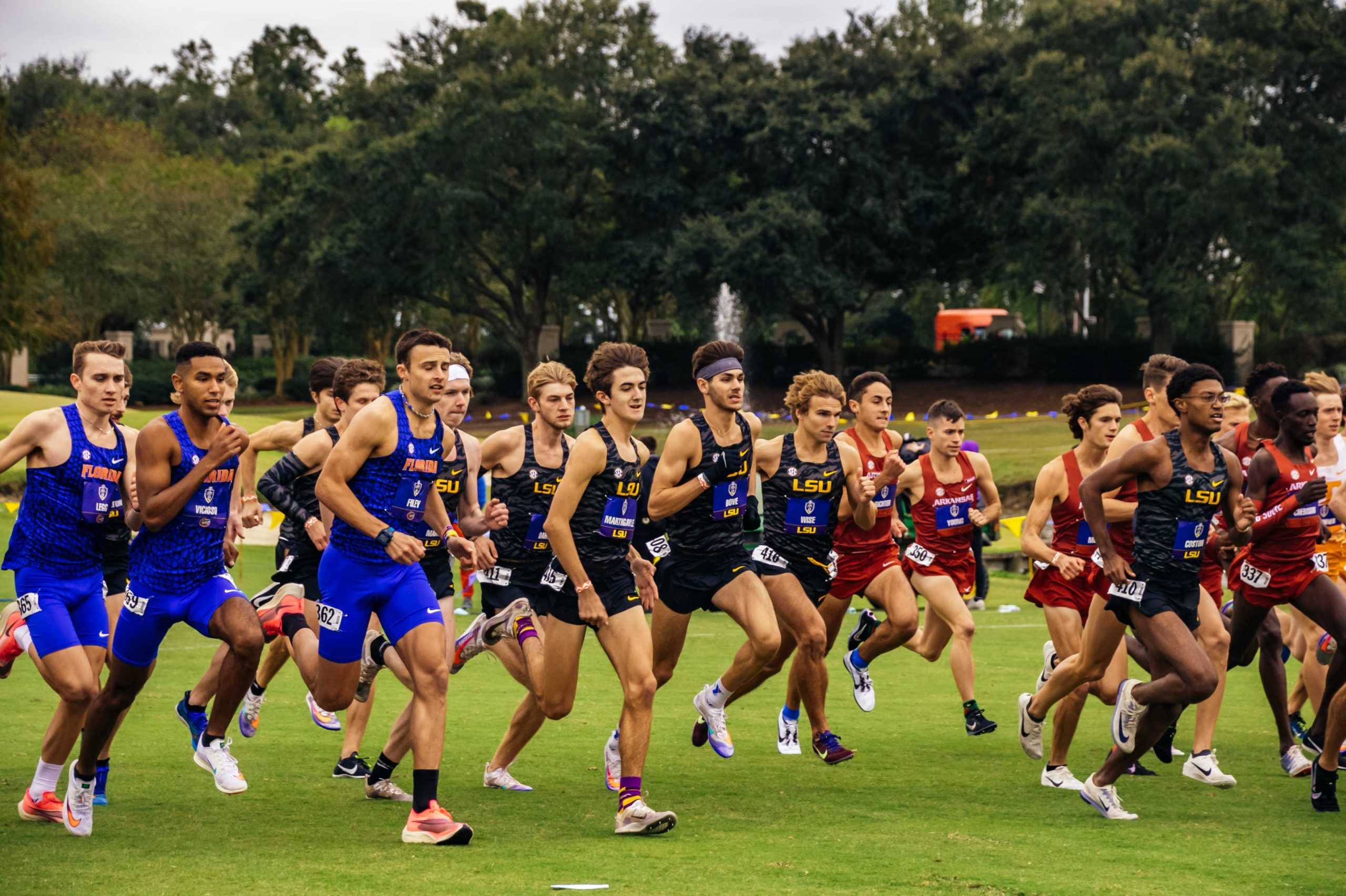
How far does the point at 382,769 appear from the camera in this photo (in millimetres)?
8453

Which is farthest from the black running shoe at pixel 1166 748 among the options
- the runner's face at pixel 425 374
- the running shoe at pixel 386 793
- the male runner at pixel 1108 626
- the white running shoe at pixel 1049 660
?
the runner's face at pixel 425 374

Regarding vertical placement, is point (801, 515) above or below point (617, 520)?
below

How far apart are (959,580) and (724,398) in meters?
3.20

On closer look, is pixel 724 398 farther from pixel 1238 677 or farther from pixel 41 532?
pixel 1238 677

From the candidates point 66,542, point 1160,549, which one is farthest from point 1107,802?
point 66,542

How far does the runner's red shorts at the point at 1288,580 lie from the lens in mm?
8883

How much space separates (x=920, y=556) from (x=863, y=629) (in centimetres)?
68

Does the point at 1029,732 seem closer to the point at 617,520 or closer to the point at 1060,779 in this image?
the point at 1060,779

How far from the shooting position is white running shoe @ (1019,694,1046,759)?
384 inches

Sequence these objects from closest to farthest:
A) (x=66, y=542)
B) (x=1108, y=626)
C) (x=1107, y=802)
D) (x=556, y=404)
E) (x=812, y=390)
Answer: (x=66, y=542), (x=1107, y=802), (x=1108, y=626), (x=556, y=404), (x=812, y=390)

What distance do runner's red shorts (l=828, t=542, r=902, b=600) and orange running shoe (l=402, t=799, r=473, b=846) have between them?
14.2 ft

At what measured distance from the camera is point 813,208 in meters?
52.0

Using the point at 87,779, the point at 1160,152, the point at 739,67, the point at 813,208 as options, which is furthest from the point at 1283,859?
the point at 739,67

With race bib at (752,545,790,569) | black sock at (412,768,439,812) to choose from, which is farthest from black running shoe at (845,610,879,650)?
black sock at (412,768,439,812)
